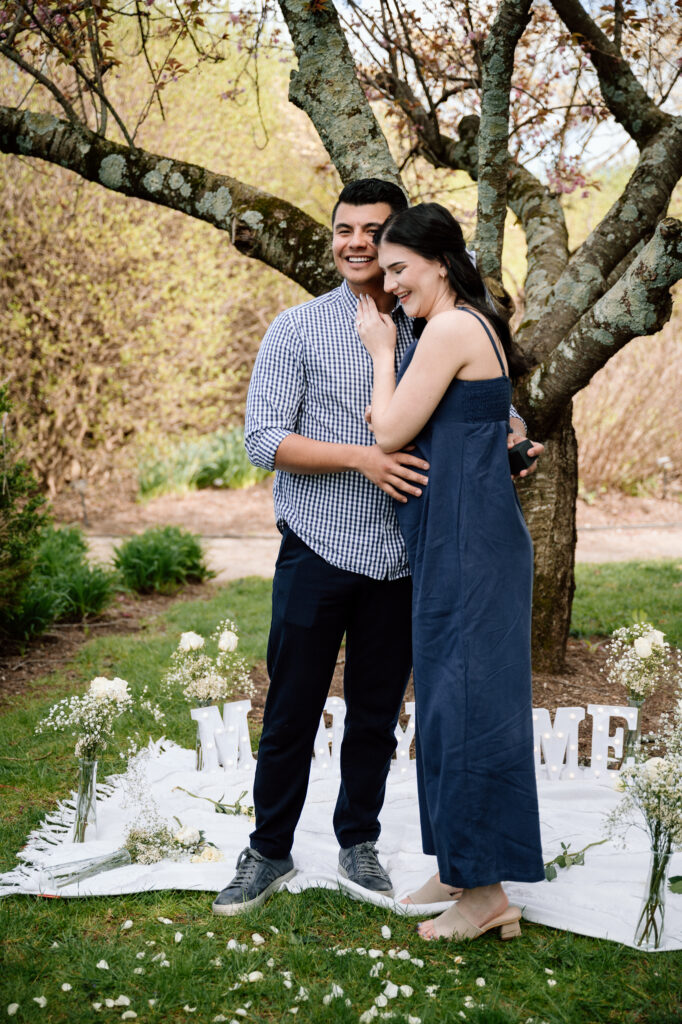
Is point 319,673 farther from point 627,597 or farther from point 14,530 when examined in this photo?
point 627,597

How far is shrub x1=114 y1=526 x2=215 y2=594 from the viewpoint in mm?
6758

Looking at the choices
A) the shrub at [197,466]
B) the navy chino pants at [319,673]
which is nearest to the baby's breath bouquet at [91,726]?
the navy chino pants at [319,673]

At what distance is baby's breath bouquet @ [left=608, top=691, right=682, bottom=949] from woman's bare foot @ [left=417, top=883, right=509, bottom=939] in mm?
368

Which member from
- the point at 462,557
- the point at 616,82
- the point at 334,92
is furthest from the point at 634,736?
the point at 616,82

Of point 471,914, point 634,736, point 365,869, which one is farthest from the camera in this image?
point 634,736

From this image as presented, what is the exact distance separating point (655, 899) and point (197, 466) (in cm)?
836

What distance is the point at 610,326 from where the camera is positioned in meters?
3.54

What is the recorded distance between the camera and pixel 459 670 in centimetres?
234

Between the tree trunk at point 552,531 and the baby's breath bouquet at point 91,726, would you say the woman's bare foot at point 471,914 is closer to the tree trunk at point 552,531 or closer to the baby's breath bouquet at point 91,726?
the baby's breath bouquet at point 91,726

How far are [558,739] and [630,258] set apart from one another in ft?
8.24

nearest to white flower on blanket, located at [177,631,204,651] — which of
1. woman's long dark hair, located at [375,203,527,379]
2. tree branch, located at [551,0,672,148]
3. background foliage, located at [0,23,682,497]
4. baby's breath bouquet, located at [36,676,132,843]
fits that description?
baby's breath bouquet, located at [36,676,132,843]

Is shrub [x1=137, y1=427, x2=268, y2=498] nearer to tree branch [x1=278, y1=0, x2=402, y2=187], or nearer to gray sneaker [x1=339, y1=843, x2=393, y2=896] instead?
tree branch [x1=278, y1=0, x2=402, y2=187]

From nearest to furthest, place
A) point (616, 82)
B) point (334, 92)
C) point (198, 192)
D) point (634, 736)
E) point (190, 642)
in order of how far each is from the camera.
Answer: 1. point (634, 736)
2. point (190, 642)
3. point (334, 92)
4. point (198, 192)
5. point (616, 82)

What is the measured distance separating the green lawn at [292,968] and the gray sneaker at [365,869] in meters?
0.09
